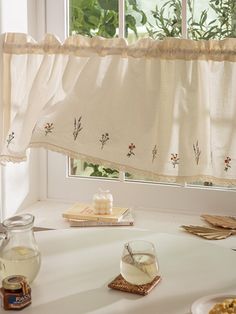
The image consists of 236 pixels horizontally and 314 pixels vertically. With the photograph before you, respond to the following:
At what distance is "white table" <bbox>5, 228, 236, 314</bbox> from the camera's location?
1.21 metres

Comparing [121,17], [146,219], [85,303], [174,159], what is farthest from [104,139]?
[85,303]

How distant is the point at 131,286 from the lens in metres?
1.28

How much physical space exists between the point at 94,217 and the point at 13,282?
812 millimetres

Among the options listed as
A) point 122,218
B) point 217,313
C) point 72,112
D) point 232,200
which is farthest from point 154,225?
point 217,313

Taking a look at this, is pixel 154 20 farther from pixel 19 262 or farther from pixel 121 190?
pixel 19 262

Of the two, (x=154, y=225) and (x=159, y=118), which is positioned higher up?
(x=159, y=118)

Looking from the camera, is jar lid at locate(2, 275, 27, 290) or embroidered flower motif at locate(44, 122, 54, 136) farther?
embroidered flower motif at locate(44, 122, 54, 136)

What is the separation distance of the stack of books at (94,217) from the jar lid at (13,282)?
0.76 metres

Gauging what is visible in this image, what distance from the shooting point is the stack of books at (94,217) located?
1988 mm

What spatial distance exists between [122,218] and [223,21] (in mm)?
A: 775

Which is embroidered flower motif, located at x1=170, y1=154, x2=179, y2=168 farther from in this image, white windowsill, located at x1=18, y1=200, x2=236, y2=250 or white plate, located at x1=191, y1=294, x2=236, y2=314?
white plate, located at x1=191, y1=294, x2=236, y2=314

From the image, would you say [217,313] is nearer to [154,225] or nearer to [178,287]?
[178,287]

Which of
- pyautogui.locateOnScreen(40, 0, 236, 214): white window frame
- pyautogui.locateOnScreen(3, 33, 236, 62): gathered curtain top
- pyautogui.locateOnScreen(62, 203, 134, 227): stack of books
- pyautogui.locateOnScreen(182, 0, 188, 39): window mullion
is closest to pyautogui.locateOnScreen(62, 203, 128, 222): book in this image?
pyautogui.locateOnScreen(62, 203, 134, 227): stack of books

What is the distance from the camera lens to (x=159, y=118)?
1.90 metres
